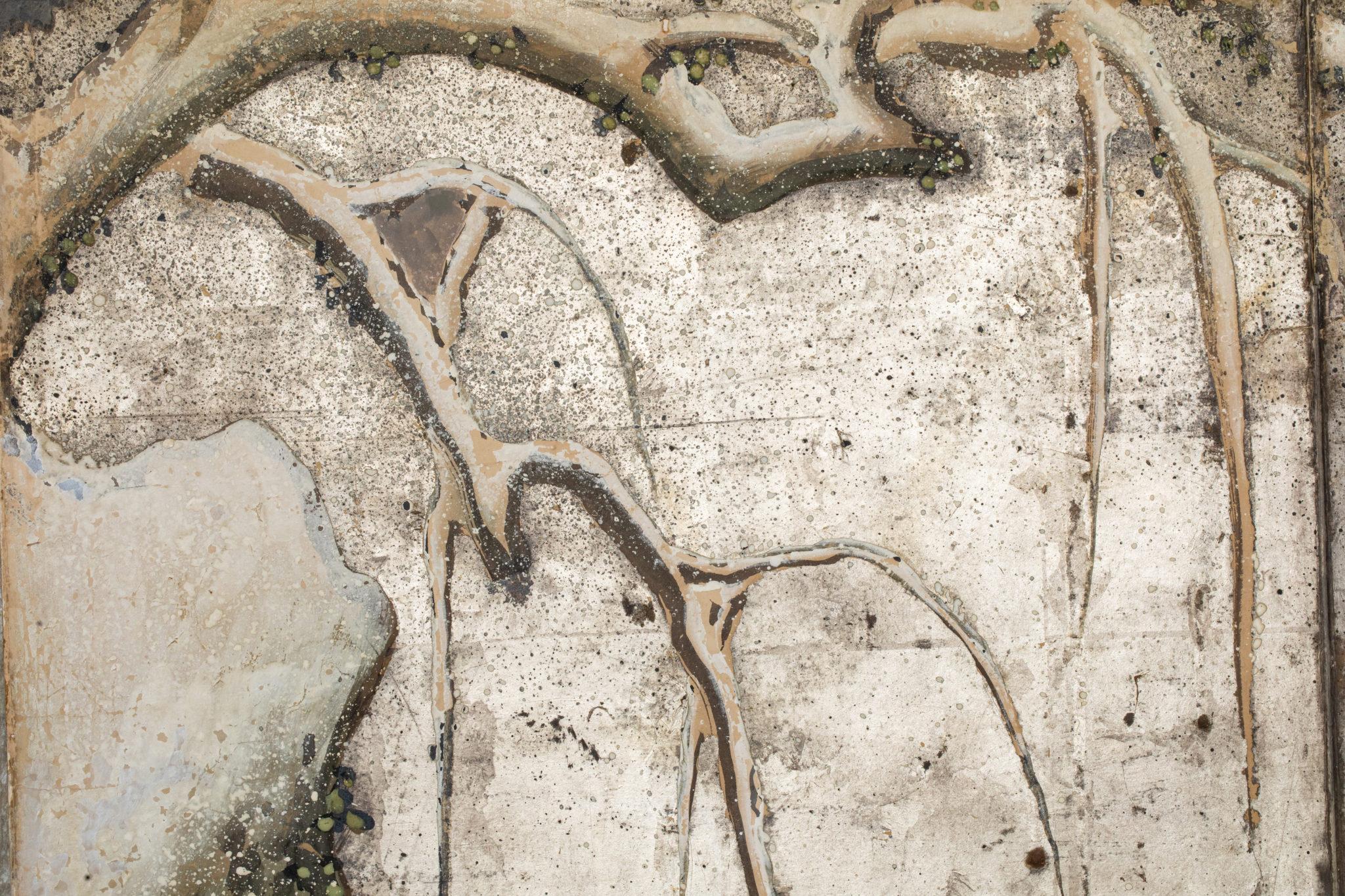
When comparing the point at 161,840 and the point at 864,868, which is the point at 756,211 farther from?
the point at 161,840

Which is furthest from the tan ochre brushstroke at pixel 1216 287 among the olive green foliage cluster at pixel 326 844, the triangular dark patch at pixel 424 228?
the olive green foliage cluster at pixel 326 844

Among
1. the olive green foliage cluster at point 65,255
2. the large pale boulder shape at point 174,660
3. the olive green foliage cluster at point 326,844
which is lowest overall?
the olive green foliage cluster at point 326,844

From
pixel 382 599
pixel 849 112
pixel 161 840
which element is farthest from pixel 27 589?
pixel 849 112

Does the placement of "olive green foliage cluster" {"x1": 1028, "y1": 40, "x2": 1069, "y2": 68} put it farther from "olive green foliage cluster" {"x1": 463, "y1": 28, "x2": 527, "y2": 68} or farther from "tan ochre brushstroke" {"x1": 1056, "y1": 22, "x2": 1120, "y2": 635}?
"olive green foliage cluster" {"x1": 463, "y1": 28, "x2": 527, "y2": 68}

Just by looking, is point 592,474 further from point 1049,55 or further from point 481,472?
point 1049,55

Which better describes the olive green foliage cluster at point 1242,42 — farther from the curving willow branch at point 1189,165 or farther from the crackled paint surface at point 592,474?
the crackled paint surface at point 592,474

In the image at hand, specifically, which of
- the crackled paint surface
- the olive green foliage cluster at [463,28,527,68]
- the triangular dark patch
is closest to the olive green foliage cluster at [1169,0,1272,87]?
the crackled paint surface
